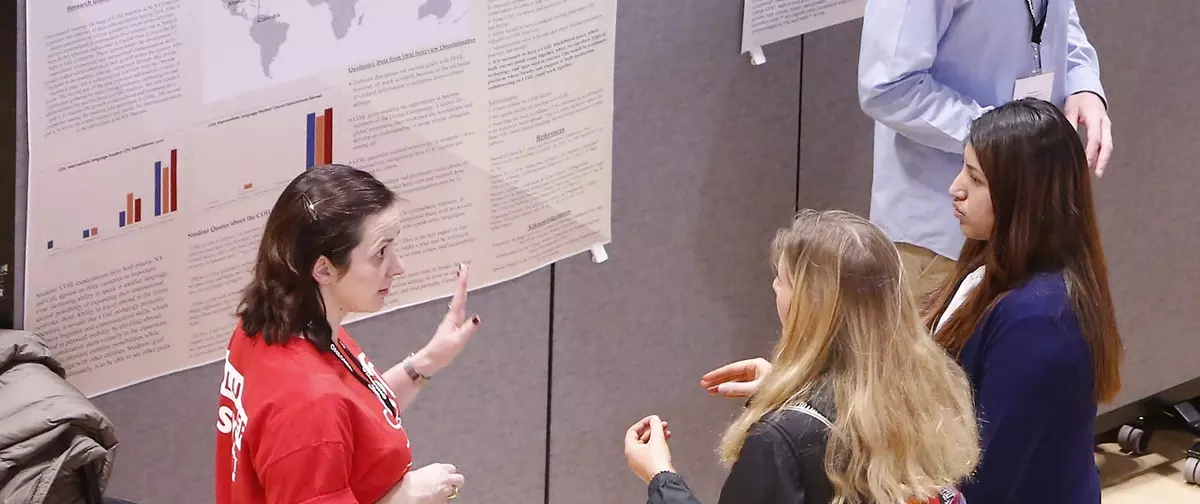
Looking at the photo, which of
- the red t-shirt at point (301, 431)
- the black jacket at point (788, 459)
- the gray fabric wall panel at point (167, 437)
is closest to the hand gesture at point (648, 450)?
the black jacket at point (788, 459)

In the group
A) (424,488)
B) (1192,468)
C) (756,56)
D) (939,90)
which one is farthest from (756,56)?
(1192,468)

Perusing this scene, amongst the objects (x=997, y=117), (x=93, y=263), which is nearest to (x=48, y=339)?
(x=93, y=263)

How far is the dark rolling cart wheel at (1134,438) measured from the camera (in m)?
4.31

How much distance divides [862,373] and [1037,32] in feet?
4.45

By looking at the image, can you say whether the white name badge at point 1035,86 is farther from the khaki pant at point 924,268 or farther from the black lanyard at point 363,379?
the black lanyard at point 363,379

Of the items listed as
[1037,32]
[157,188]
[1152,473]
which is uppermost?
[1037,32]

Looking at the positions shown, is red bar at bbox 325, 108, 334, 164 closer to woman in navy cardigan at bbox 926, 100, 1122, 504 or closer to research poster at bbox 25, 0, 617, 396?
research poster at bbox 25, 0, 617, 396

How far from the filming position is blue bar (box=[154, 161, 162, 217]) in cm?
265

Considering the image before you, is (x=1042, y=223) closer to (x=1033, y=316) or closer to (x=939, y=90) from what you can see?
(x=1033, y=316)

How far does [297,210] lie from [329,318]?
0.58 ft

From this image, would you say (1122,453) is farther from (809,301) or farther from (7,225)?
(7,225)

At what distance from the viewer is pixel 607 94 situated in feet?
10.5

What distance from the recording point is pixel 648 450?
211 centimetres

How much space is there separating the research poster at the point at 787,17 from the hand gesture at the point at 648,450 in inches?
57.6
